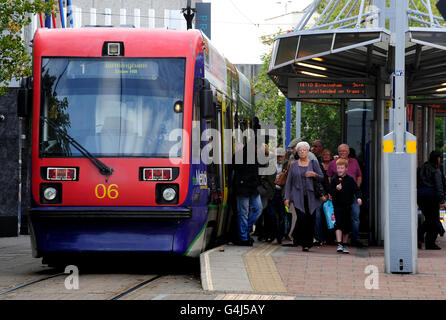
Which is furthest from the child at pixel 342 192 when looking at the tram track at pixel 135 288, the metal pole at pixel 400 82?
the tram track at pixel 135 288

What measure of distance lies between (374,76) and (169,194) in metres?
6.38

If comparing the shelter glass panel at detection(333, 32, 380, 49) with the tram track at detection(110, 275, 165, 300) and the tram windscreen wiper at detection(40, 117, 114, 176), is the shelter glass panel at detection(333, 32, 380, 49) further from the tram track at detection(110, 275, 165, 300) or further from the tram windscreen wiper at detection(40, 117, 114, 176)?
the tram track at detection(110, 275, 165, 300)

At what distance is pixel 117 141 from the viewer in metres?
11.6

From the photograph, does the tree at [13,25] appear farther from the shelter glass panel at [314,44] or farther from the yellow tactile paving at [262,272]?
the yellow tactile paving at [262,272]

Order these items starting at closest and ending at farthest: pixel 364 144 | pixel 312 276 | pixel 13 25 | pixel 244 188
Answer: pixel 312 276 < pixel 244 188 < pixel 364 144 < pixel 13 25

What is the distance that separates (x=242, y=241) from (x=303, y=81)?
405 centimetres

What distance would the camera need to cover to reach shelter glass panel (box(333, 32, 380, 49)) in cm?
1384

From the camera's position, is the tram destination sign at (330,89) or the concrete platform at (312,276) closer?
the concrete platform at (312,276)

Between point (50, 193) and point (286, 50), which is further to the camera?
point (286, 50)

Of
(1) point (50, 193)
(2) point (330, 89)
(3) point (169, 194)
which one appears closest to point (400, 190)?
(3) point (169, 194)

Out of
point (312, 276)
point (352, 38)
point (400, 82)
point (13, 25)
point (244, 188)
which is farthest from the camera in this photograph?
point (13, 25)

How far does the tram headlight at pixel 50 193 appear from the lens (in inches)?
454

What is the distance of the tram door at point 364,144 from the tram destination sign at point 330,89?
448mm

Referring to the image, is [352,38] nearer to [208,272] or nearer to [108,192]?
[108,192]
